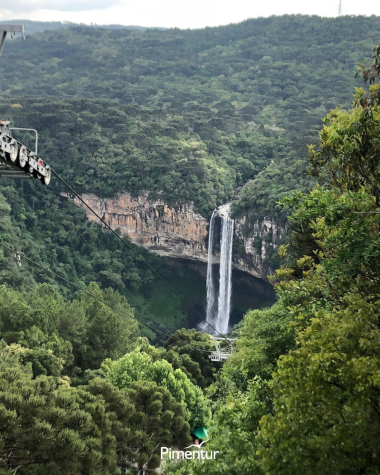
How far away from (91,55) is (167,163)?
90369 millimetres

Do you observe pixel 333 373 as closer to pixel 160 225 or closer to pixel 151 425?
pixel 151 425

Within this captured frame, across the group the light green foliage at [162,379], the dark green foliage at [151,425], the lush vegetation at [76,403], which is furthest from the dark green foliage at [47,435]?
the light green foliage at [162,379]

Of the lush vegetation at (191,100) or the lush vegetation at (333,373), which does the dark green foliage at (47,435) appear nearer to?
the lush vegetation at (333,373)

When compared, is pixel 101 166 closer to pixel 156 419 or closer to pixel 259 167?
pixel 259 167

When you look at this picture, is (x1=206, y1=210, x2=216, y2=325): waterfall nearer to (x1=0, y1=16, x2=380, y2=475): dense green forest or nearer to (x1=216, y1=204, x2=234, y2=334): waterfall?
(x1=216, y1=204, x2=234, y2=334): waterfall

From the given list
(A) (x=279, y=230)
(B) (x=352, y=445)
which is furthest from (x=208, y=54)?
(B) (x=352, y=445)

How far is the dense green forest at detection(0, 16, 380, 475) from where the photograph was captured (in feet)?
24.0

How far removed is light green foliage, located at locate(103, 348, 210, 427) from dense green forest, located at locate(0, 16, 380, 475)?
3.8 inches

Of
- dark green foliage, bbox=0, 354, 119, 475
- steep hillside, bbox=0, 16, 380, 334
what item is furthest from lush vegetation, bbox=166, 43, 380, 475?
steep hillside, bbox=0, 16, 380, 334

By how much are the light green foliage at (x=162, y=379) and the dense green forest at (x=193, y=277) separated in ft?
0.31

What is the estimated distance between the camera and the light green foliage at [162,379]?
2364 cm

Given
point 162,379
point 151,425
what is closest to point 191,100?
point 162,379

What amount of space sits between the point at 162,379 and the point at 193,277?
131ft

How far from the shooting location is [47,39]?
156 meters
